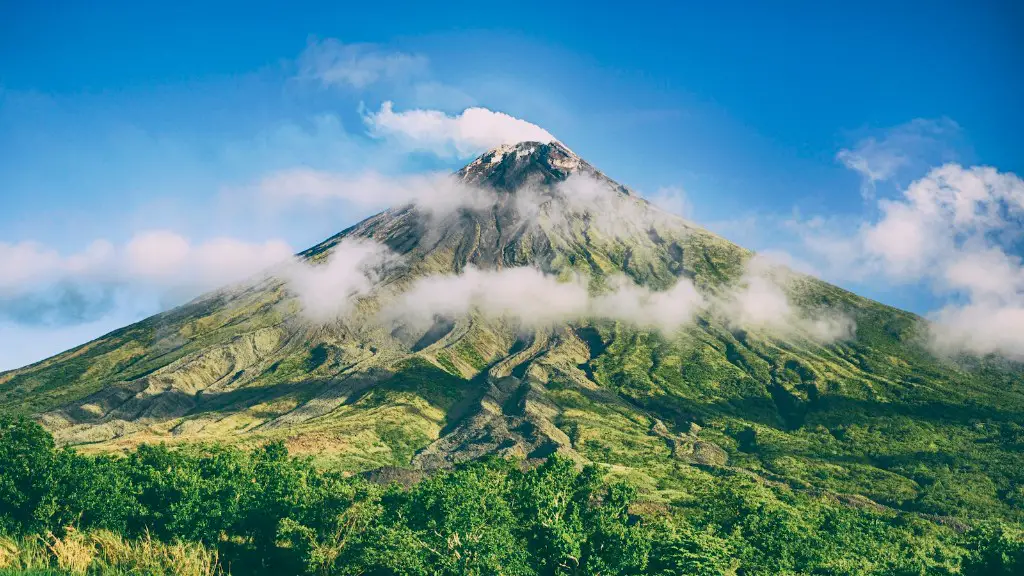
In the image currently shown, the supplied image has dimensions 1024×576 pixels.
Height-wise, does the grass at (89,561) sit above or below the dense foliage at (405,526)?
above

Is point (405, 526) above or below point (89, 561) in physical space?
below

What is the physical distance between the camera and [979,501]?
168625 millimetres

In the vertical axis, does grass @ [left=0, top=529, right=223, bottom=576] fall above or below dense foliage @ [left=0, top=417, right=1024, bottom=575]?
above

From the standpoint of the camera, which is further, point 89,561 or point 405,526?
point 405,526

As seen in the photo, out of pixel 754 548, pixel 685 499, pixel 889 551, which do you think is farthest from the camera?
pixel 685 499

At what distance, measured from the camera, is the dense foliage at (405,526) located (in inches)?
2354

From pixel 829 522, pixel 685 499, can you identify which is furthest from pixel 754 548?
pixel 685 499

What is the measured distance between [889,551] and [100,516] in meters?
98.4

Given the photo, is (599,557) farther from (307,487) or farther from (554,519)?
(307,487)

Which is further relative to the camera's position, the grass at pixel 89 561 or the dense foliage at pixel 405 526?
the dense foliage at pixel 405 526

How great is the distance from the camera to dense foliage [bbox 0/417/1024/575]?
196ft

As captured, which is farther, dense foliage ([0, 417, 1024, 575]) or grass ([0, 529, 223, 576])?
dense foliage ([0, 417, 1024, 575])

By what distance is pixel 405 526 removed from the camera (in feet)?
217

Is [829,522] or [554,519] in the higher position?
[554,519]
